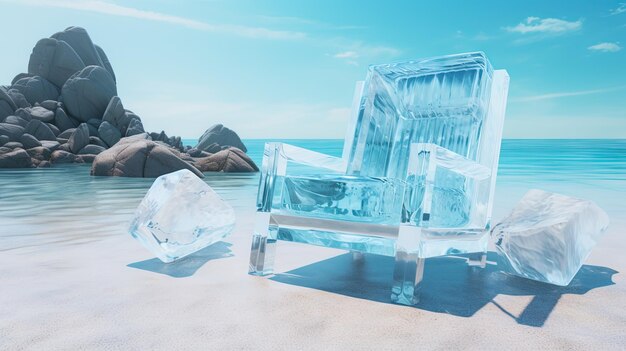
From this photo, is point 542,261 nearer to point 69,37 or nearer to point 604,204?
point 604,204

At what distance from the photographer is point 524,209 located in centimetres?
279

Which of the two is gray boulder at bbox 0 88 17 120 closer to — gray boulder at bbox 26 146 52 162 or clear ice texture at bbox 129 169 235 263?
gray boulder at bbox 26 146 52 162

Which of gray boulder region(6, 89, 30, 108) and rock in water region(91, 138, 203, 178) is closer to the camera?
rock in water region(91, 138, 203, 178)

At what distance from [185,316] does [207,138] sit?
2115 centimetres

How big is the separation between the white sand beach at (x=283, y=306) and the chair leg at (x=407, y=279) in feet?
0.17

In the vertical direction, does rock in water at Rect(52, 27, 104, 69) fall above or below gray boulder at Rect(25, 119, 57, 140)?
above

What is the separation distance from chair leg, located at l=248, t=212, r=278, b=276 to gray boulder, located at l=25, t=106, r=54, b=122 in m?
26.0

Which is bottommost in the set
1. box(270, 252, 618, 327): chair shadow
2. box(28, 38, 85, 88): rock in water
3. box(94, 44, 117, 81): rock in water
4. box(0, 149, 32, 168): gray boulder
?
box(0, 149, 32, 168): gray boulder

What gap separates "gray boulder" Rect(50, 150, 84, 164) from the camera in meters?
18.2

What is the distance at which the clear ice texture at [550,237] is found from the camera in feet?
7.68

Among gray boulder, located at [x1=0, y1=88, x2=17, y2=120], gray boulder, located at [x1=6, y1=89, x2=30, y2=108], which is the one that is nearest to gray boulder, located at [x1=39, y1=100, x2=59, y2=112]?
gray boulder, located at [x1=6, y1=89, x2=30, y2=108]

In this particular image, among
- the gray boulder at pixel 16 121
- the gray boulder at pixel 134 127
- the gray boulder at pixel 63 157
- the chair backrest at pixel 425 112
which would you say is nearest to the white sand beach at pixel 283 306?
the chair backrest at pixel 425 112

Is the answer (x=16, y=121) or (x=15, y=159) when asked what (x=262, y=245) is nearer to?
(x=15, y=159)

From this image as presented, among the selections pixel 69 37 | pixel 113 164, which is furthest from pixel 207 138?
pixel 69 37
